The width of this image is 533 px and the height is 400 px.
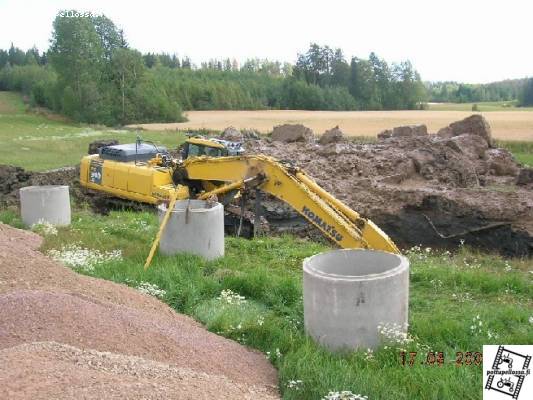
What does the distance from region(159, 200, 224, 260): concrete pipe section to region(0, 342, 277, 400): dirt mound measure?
522cm

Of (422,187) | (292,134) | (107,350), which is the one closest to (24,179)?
(422,187)

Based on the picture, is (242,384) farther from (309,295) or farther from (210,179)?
(210,179)

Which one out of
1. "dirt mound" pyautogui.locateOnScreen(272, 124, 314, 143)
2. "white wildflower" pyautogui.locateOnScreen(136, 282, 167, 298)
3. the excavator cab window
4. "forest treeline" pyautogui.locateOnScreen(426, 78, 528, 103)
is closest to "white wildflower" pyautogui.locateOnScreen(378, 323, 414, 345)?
"white wildflower" pyautogui.locateOnScreen(136, 282, 167, 298)

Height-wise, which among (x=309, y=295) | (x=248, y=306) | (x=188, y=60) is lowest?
(x=248, y=306)

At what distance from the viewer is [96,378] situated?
4453 millimetres

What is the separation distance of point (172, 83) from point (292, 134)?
58745 millimetres

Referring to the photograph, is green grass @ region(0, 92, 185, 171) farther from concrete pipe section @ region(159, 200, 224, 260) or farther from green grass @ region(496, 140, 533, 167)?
green grass @ region(496, 140, 533, 167)

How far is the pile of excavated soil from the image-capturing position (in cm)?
438

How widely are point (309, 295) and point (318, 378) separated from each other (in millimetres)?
1206

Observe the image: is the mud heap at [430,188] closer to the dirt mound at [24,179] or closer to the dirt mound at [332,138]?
the dirt mound at [332,138]

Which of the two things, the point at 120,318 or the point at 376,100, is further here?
the point at 376,100

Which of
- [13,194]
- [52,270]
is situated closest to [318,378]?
[52,270]

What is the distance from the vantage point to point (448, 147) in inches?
822

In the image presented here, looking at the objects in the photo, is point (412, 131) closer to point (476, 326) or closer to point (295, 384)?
point (476, 326)
